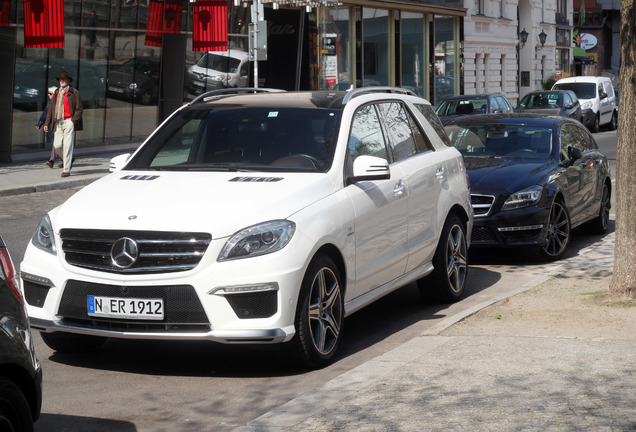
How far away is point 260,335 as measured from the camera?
609 cm

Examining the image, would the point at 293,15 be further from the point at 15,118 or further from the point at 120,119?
the point at 15,118

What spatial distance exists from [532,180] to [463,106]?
1726 cm

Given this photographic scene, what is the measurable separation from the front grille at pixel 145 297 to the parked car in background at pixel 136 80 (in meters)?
21.5

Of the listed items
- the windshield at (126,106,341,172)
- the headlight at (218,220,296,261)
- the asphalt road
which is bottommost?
the asphalt road

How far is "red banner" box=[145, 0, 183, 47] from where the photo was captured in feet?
92.4

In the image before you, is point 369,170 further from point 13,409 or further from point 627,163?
point 13,409

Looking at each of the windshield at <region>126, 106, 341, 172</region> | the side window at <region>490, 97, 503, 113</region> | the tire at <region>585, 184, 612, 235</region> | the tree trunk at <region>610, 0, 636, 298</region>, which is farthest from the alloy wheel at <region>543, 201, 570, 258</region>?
the side window at <region>490, 97, 503, 113</region>

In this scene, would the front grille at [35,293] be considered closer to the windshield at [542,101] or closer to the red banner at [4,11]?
the red banner at [4,11]

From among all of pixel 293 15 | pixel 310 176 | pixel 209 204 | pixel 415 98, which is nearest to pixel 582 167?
pixel 415 98

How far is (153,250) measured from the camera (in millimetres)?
6145

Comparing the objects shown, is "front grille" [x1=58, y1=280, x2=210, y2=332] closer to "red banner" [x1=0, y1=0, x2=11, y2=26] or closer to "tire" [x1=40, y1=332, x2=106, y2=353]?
"tire" [x1=40, y1=332, x2=106, y2=353]

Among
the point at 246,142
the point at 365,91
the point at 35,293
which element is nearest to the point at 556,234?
the point at 365,91

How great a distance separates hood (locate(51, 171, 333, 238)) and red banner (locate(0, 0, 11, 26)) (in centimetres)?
1682

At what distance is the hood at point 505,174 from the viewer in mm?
11117
